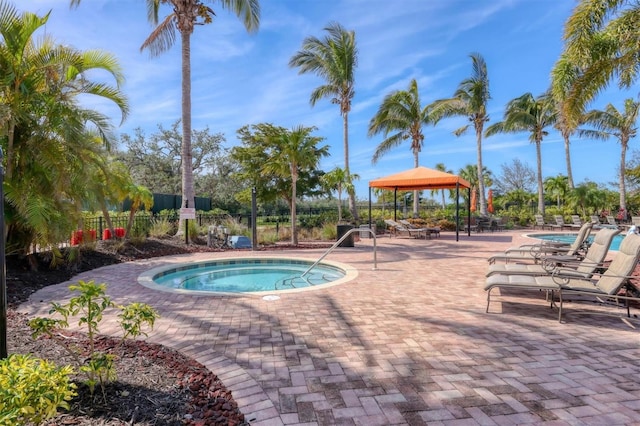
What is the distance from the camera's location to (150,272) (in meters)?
7.40

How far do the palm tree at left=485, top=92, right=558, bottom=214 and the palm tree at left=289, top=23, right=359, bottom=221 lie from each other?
1181 centimetres

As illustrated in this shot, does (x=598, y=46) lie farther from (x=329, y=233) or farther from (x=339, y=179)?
(x=329, y=233)

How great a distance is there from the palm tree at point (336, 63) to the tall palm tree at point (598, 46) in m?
9.55

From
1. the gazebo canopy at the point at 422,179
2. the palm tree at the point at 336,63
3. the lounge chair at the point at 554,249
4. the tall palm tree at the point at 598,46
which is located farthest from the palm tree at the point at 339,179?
the lounge chair at the point at 554,249

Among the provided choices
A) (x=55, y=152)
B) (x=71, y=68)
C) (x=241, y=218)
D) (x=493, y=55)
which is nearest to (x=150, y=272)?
(x=55, y=152)

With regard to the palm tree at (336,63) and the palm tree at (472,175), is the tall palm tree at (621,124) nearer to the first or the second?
the palm tree at (336,63)

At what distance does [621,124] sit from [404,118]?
1577 cm

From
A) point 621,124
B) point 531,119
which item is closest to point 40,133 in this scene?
point 531,119

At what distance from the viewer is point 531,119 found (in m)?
22.6

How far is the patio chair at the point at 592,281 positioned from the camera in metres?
4.02

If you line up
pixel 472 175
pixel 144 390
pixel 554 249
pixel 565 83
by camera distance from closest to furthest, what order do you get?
pixel 144 390
pixel 554 249
pixel 565 83
pixel 472 175

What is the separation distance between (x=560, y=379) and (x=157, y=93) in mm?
18419

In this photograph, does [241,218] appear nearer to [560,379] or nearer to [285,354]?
[285,354]

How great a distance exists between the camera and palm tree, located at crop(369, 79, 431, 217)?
64.1 ft
